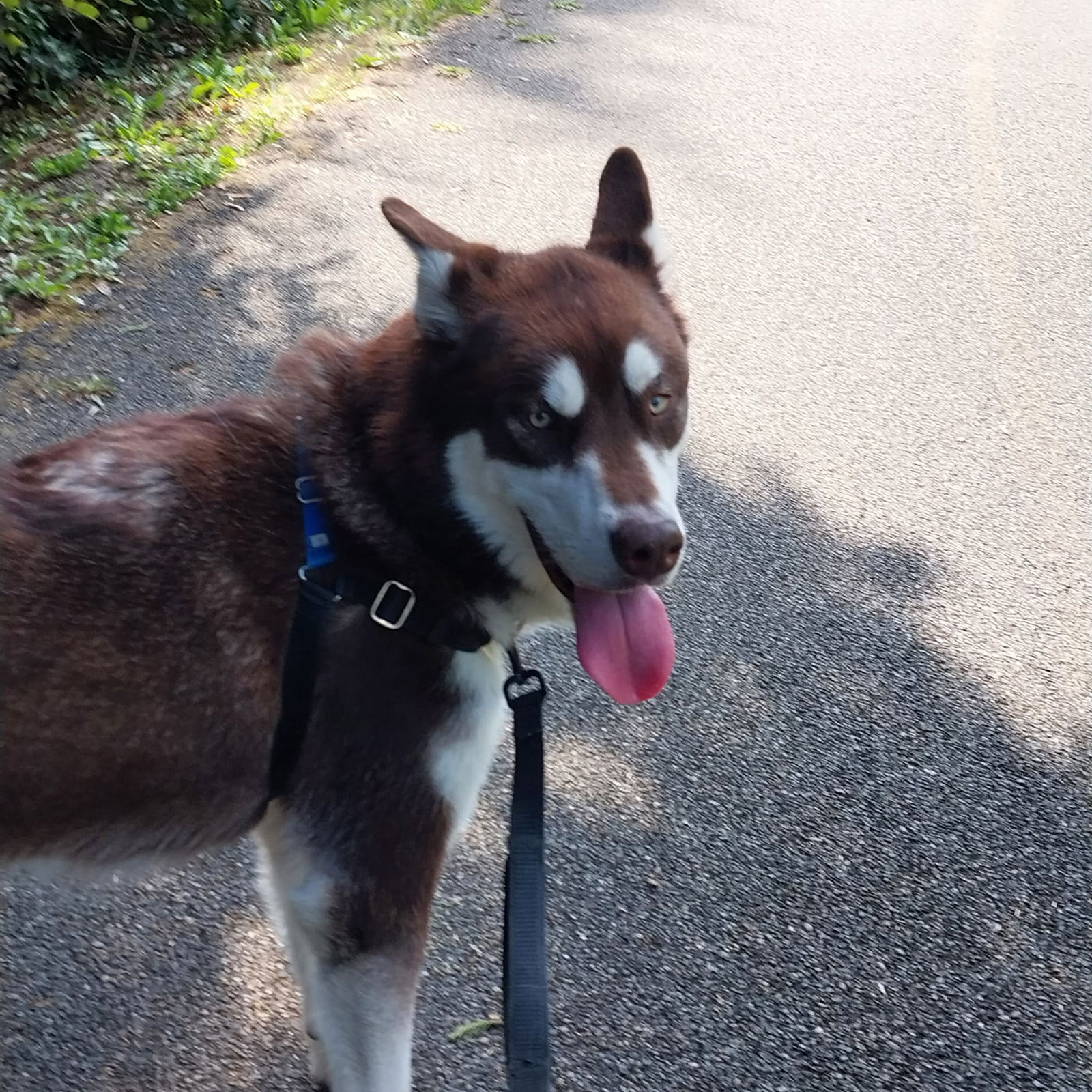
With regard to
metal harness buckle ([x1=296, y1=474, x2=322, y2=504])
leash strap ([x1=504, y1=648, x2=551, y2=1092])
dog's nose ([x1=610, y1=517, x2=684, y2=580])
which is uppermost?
dog's nose ([x1=610, y1=517, x2=684, y2=580])

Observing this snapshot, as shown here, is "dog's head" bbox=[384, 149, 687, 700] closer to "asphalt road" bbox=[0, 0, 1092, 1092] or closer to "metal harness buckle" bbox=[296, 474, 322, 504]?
"metal harness buckle" bbox=[296, 474, 322, 504]

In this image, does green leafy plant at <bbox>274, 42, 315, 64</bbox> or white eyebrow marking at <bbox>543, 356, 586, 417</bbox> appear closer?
white eyebrow marking at <bbox>543, 356, 586, 417</bbox>

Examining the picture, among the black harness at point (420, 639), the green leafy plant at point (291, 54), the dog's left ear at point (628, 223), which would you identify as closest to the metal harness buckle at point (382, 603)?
the black harness at point (420, 639)

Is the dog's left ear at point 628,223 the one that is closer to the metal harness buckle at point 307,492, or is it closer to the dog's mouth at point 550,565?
the dog's mouth at point 550,565

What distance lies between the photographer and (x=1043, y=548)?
13.1 ft

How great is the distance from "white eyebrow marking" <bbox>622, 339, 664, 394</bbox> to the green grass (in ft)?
11.0

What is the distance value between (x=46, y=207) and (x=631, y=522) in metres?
4.38

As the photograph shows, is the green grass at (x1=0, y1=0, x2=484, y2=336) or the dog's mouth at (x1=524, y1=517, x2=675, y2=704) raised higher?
the dog's mouth at (x1=524, y1=517, x2=675, y2=704)

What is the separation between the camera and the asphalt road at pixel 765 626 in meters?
2.50

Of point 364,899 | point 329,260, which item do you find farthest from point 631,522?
point 329,260

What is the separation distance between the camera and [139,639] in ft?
6.11

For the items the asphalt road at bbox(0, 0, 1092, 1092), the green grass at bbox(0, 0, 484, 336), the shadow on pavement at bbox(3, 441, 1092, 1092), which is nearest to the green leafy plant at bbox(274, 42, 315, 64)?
the green grass at bbox(0, 0, 484, 336)

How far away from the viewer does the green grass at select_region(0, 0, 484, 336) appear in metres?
4.84

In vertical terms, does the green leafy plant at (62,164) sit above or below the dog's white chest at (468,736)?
below
